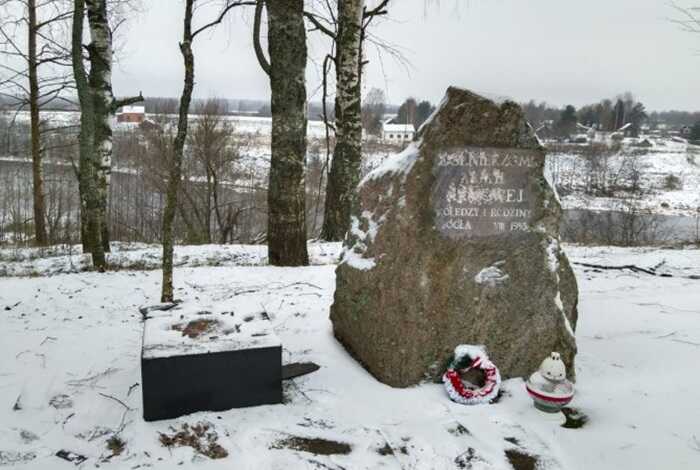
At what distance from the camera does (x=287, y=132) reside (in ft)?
21.2

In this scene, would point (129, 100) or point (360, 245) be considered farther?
point (129, 100)

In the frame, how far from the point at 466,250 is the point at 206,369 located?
75.8 inches

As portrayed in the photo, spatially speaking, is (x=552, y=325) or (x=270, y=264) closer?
(x=552, y=325)

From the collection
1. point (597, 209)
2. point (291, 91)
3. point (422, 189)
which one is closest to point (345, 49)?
point (291, 91)

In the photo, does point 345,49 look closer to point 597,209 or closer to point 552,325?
point 552,325

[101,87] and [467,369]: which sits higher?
[101,87]

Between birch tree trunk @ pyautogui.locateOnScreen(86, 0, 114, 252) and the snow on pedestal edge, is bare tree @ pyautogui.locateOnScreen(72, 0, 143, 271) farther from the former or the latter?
the snow on pedestal edge

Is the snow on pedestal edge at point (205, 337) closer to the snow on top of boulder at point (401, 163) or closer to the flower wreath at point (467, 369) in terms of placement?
the flower wreath at point (467, 369)

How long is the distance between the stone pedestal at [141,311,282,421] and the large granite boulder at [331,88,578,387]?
→ 88 cm

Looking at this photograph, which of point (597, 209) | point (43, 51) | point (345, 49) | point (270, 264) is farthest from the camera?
point (597, 209)

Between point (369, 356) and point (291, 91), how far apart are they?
3.88 meters

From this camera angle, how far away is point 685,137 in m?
50.8

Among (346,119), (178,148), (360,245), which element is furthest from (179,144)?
(346,119)

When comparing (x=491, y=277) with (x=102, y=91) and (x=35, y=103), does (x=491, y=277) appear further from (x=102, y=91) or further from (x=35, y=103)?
(x=35, y=103)
